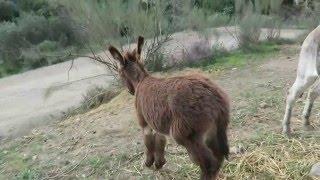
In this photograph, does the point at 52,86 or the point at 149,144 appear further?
the point at 52,86

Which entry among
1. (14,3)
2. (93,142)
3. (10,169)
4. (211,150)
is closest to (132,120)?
(93,142)

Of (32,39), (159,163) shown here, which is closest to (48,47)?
(32,39)

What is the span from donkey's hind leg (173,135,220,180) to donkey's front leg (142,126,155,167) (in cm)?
84

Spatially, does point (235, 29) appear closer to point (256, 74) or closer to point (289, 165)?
point (256, 74)

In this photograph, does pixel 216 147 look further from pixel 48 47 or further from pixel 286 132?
pixel 48 47

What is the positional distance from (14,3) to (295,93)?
864 inches

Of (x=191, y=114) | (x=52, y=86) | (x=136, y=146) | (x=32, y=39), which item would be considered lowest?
(x=32, y=39)

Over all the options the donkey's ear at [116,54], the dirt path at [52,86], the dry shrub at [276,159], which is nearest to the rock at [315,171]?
the dry shrub at [276,159]

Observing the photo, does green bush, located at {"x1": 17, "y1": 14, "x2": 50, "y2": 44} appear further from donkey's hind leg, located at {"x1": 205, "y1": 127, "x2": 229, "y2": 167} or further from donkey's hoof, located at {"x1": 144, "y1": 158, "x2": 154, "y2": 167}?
donkey's hind leg, located at {"x1": 205, "y1": 127, "x2": 229, "y2": 167}

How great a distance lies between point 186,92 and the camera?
5.73 meters

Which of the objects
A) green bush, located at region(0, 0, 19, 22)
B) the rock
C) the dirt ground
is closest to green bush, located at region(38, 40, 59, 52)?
green bush, located at region(0, 0, 19, 22)

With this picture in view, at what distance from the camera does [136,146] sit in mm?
8039

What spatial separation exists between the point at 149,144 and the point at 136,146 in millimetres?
1394

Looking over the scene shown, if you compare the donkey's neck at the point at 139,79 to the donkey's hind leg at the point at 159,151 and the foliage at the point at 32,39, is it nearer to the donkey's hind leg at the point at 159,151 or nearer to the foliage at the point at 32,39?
the donkey's hind leg at the point at 159,151
